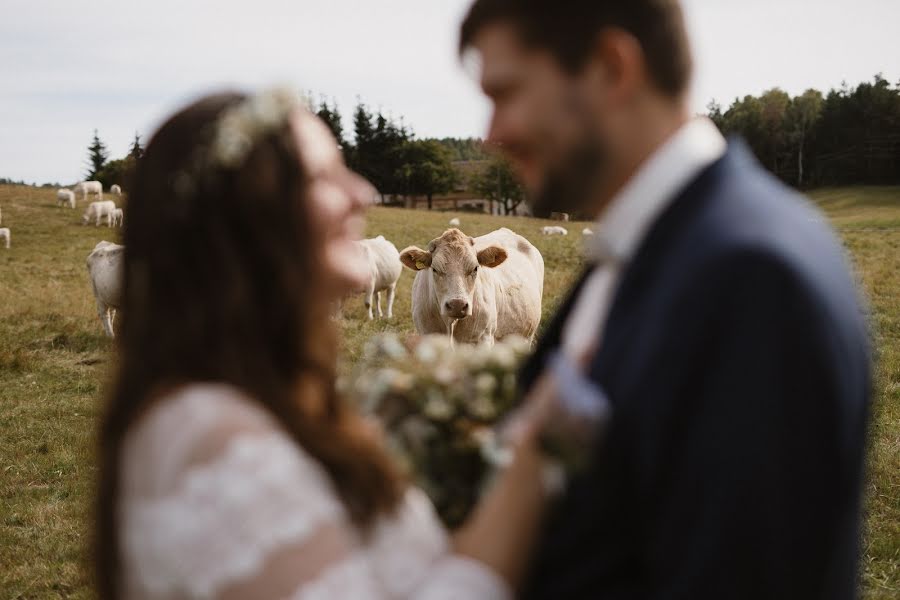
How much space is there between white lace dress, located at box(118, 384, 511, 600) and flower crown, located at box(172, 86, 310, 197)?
39 cm

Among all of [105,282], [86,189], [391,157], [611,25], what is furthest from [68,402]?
[391,157]

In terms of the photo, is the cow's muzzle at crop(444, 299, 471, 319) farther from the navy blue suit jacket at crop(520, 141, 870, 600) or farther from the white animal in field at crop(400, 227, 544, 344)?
the navy blue suit jacket at crop(520, 141, 870, 600)

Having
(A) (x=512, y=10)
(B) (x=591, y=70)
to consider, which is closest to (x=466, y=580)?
(B) (x=591, y=70)

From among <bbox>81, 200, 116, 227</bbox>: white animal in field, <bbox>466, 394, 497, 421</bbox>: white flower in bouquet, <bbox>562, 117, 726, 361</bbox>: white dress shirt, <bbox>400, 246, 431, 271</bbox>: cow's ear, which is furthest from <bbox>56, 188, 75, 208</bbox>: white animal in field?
<bbox>562, 117, 726, 361</bbox>: white dress shirt

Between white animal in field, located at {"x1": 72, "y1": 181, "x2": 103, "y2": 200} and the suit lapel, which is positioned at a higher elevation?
white animal in field, located at {"x1": 72, "y1": 181, "x2": 103, "y2": 200}

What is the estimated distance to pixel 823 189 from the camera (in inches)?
2643

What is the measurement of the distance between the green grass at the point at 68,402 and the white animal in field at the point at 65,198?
513 inches

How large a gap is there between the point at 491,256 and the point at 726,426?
8.17m

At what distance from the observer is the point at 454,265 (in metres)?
9.21

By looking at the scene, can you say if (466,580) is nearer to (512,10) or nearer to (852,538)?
(852,538)

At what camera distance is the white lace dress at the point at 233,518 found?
135 centimetres

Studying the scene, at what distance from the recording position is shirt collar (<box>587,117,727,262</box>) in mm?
1521

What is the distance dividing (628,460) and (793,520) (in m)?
0.26

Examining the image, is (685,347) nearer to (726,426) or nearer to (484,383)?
(726,426)
